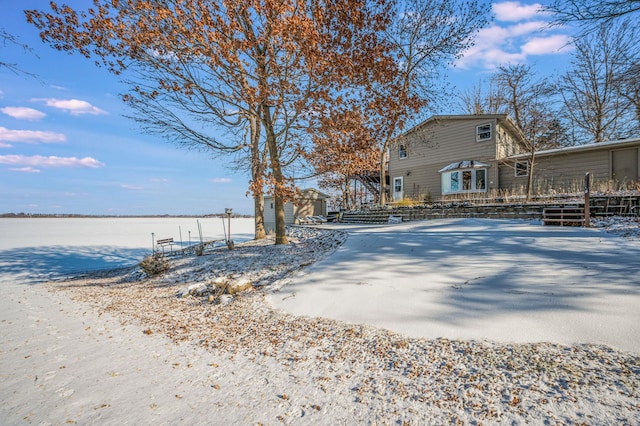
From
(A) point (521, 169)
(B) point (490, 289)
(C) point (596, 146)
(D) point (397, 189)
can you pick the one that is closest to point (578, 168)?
(C) point (596, 146)

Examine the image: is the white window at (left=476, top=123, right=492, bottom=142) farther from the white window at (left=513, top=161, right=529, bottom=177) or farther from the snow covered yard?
the snow covered yard

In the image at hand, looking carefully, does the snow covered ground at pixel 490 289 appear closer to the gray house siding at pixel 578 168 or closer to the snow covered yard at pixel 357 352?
the snow covered yard at pixel 357 352

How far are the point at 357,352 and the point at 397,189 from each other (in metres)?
18.7

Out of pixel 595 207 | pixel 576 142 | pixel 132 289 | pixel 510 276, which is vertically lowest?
pixel 132 289

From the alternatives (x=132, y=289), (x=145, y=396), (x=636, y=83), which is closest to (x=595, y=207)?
(x=636, y=83)

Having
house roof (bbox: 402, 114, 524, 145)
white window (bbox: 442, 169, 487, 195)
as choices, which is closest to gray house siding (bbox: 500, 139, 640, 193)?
white window (bbox: 442, 169, 487, 195)

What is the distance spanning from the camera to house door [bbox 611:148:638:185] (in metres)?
12.7

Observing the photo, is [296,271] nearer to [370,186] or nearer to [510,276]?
[510,276]

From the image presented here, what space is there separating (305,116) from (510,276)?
20.2 ft

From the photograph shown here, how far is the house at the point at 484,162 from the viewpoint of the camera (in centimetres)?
1325

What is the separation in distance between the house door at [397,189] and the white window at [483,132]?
5.38 metres

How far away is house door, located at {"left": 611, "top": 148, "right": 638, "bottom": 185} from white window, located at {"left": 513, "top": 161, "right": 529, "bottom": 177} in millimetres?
3240

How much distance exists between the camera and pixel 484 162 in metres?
16.4

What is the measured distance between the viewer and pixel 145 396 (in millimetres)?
2287
